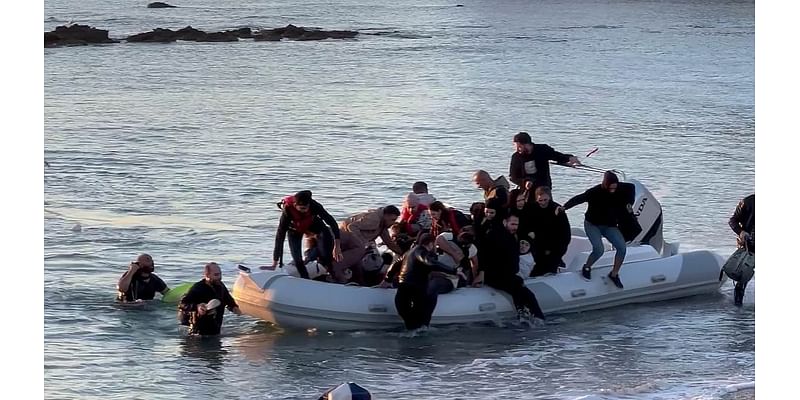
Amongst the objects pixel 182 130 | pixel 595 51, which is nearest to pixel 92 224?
pixel 182 130

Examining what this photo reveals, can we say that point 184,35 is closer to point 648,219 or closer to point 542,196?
point 648,219

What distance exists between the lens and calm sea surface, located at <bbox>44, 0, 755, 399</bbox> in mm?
9898

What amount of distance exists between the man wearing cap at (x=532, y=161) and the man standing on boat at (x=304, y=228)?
2.14 metres

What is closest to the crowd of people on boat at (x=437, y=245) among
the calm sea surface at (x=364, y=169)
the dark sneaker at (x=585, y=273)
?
the dark sneaker at (x=585, y=273)

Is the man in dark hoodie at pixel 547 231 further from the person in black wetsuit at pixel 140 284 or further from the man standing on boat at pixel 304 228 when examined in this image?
the person in black wetsuit at pixel 140 284

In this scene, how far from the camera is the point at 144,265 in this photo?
11.4 meters

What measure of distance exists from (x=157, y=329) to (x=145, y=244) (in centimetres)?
400

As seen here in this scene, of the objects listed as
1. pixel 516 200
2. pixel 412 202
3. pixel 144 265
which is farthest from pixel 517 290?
pixel 144 265

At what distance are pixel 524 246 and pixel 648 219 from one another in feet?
6.28

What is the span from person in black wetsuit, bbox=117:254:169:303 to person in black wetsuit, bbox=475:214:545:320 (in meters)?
2.98

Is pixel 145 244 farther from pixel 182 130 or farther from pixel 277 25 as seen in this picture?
pixel 277 25

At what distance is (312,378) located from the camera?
9648 millimetres

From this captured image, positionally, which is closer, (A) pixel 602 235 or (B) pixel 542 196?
(B) pixel 542 196
